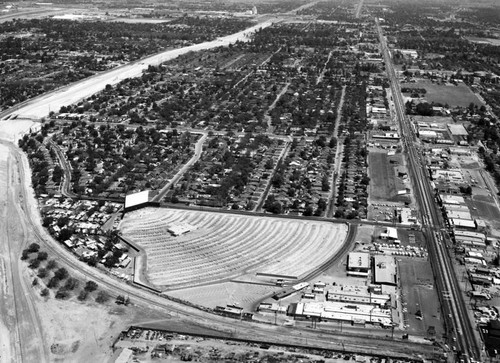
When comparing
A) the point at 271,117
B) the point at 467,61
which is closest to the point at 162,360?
the point at 271,117

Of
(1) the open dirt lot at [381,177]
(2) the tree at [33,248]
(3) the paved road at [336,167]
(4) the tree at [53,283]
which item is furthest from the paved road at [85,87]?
(1) the open dirt lot at [381,177]

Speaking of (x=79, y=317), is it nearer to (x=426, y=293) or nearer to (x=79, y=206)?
(x=79, y=206)

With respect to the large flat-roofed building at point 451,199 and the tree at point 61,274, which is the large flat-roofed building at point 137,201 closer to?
the tree at point 61,274

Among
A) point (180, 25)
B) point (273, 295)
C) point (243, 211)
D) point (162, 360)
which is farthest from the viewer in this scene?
point (180, 25)

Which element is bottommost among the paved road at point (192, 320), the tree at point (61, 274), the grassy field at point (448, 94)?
the paved road at point (192, 320)

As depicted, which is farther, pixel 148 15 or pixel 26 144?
pixel 148 15

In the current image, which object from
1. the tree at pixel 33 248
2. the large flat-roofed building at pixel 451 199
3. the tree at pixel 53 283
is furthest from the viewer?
the large flat-roofed building at pixel 451 199

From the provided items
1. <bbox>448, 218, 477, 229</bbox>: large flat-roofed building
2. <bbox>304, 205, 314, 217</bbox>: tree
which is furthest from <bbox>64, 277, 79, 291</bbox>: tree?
<bbox>448, 218, 477, 229</bbox>: large flat-roofed building
